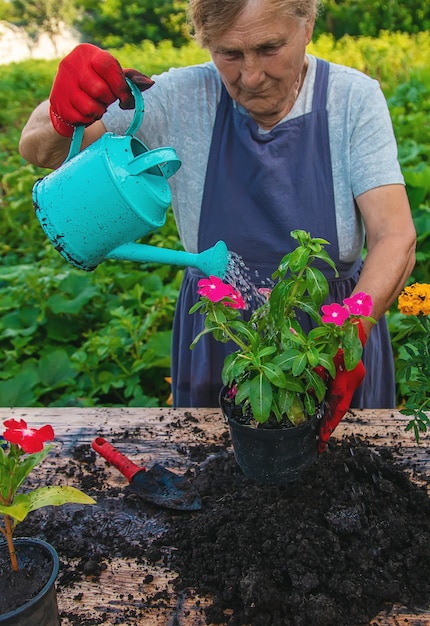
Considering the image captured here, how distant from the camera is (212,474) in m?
1.55

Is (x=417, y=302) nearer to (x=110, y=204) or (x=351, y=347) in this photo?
(x=351, y=347)

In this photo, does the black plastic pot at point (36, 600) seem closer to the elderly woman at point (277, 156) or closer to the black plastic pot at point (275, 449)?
the black plastic pot at point (275, 449)

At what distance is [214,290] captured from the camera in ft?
4.14

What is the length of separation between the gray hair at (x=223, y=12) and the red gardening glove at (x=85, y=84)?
294mm

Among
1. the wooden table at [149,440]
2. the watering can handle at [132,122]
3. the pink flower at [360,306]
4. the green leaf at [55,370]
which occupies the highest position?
the watering can handle at [132,122]

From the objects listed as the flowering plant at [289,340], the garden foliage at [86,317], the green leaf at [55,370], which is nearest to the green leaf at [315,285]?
the flowering plant at [289,340]

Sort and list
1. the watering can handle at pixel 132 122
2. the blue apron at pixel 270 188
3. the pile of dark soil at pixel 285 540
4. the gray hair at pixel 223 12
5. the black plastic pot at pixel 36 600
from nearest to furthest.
Answer: the black plastic pot at pixel 36 600, the pile of dark soil at pixel 285 540, the watering can handle at pixel 132 122, the gray hair at pixel 223 12, the blue apron at pixel 270 188

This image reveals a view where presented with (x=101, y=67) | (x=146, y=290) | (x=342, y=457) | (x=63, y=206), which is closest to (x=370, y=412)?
(x=342, y=457)

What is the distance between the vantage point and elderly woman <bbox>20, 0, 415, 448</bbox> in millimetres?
1663

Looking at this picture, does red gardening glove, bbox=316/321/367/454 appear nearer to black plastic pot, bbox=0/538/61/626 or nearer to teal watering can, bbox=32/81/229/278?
teal watering can, bbox=32/81/229/278

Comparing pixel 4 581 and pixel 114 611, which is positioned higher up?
pixel 4 581

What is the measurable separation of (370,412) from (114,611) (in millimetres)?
922

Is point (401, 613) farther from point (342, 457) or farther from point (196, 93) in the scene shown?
point (196, 93)

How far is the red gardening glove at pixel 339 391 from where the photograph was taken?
136 centimetres
